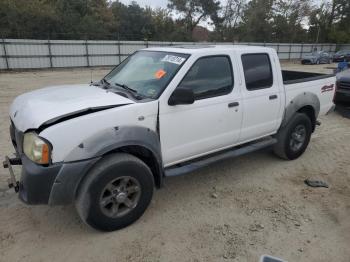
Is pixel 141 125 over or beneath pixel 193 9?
beneath

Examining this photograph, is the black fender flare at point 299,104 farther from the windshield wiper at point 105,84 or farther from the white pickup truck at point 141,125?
the windshield wiper at point 105,84

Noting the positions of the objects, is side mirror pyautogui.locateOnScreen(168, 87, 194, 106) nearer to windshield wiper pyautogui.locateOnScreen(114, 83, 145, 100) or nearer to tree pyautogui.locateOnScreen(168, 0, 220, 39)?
windshield wiper pyautogui.locateOnScreen(114, 83, 145, 100)

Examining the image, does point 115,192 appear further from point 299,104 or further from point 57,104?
point 299,104

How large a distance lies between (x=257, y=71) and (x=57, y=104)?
2.67 m

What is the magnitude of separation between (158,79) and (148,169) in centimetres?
103

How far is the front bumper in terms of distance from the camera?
2660 millimetres

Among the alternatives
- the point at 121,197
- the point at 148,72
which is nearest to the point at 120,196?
the point at 121,197

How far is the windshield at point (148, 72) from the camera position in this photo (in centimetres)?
339

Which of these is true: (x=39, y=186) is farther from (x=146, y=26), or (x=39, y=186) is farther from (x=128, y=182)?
(x=146, y=26)

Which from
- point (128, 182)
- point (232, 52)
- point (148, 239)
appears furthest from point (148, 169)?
point (232, 52)

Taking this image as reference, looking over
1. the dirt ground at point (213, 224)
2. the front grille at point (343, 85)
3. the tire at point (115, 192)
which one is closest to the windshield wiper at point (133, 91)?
the tire at point (115, 192)

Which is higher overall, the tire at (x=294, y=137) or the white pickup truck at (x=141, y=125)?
the white pickup truck at (x=141, y=125)

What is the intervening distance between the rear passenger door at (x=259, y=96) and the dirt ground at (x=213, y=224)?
0.76 m

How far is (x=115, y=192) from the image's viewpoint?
3098 millimetres
